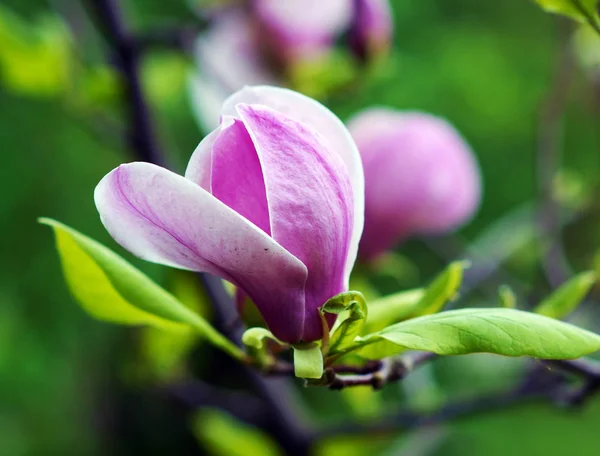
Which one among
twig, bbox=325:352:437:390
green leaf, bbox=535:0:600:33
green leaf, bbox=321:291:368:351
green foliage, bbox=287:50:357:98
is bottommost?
twig, bbox=325:352:437:390

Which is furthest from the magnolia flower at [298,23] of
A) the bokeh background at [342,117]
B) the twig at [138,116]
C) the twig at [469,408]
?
the bokeh background at [342,117]

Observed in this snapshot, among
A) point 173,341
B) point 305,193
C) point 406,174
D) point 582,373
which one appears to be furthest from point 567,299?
point 173,341

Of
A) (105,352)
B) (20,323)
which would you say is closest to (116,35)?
(20,323)

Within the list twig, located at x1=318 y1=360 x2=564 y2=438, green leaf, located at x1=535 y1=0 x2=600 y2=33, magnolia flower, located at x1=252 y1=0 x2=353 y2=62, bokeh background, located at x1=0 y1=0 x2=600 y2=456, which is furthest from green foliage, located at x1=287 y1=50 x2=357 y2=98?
bokeh background, located at x1=0 y1=0 x2=600 y2=456

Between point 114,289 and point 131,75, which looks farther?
point 131,75

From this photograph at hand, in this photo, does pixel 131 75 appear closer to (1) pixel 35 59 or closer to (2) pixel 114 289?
(1) pixel 35 59

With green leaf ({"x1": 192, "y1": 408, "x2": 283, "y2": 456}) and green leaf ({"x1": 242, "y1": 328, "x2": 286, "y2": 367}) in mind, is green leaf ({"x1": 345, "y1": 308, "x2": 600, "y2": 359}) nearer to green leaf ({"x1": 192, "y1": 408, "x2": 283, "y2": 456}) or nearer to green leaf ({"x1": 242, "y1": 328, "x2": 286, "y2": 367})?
green leaf ({"x1": 242, "y1": 328, "x2": 286, "y2": 367})

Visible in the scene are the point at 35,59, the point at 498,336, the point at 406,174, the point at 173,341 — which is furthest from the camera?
the point at 173,341
